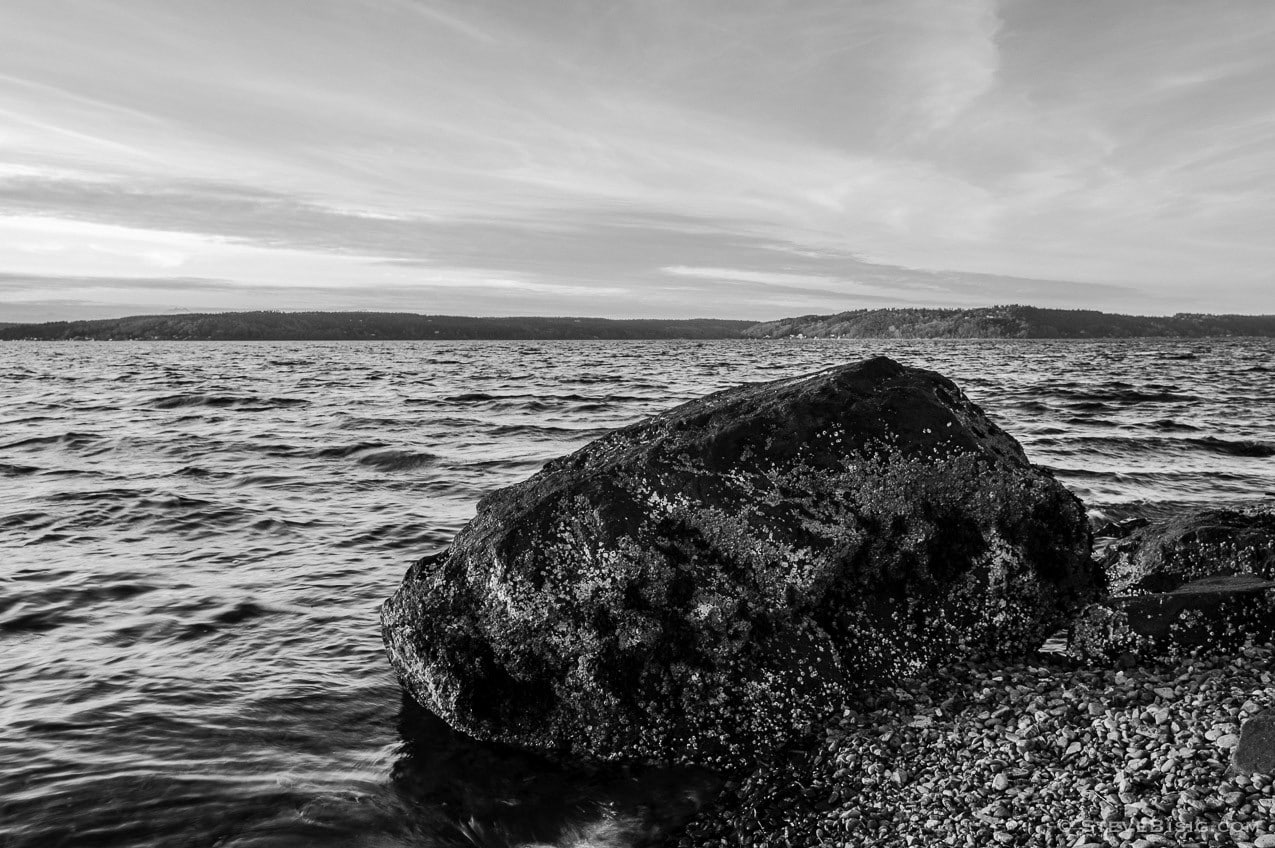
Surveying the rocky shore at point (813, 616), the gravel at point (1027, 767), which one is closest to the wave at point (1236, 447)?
the rocky shore at point (813, 616)

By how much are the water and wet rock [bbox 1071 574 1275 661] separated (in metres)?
3.72

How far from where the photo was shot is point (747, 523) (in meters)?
7.31

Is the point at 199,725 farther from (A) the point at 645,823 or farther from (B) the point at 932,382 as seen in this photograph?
(B) the point at 932,382

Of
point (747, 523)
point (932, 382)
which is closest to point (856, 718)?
point (747, 523)

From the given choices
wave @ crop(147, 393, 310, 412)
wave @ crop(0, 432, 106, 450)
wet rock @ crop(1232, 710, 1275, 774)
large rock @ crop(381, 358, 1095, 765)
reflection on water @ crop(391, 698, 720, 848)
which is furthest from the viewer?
wave @ crop(147, 393, 310, 412)

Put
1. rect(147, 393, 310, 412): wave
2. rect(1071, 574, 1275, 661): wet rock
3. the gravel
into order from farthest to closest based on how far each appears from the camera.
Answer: rect(147, 393, 310, 412): wave
rect(1071, 574, 1275, 661): wet rock
the gravel

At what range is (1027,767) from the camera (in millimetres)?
5645

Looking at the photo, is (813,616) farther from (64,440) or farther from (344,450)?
(64,440)

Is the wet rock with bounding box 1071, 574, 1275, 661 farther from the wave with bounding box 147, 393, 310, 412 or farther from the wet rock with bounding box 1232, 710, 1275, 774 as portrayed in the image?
the wave with bounding box 147, 393, 310, 412

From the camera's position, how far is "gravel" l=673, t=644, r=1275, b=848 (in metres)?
4.89

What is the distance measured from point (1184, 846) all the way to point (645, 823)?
3403mm

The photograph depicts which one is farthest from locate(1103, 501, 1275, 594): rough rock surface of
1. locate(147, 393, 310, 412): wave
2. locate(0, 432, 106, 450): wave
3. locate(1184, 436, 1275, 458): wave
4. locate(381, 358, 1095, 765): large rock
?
locate(147, 393, 310, 412): wave

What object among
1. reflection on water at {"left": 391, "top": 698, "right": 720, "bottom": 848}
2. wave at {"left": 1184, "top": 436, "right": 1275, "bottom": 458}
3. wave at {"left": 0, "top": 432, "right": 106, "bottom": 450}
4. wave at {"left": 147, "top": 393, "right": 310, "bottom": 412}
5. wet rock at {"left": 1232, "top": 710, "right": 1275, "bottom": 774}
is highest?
wet rock at {"left": 1232, "top": 710, "right": 1275, "bottom": 774}

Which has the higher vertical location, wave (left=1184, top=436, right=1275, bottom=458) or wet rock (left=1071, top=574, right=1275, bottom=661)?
wet rock (left=1071, top=574, right=1275, bottom=661)
